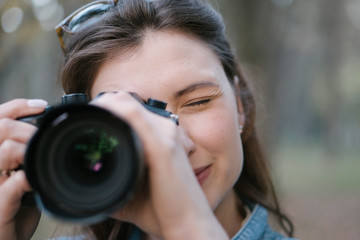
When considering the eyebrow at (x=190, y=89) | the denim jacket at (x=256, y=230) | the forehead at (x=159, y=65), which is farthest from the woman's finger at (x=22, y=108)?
the denim jacket at (x=256, y=230)

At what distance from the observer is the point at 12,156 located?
137 cm

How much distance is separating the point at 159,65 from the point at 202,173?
423mm

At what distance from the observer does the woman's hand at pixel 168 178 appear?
1.05 meters

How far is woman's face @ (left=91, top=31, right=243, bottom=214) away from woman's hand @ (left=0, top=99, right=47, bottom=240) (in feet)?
0.98

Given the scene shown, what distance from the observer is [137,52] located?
1.61 meters

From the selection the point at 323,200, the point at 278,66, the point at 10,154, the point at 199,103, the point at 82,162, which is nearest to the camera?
the point at 82,162

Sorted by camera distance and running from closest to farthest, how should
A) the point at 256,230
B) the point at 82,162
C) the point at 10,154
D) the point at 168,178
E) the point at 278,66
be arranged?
the point at 168,178, the point at 82,162, the point at 10,154, the point at 256,230, the point at 278,66

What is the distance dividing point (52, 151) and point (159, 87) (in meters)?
0.50

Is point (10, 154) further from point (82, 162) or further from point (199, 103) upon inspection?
point (199, 103)

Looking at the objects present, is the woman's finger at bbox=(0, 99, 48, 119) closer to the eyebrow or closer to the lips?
the eyebrow

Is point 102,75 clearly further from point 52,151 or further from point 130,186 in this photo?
point 130,186

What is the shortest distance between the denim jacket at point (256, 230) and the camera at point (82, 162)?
839mm

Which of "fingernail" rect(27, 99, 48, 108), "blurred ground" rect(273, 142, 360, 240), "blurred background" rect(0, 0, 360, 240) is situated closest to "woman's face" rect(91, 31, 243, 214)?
"fingernail" rect(27, 99, 48, 108)

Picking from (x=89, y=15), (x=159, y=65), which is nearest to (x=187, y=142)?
(x=159, y=65)
